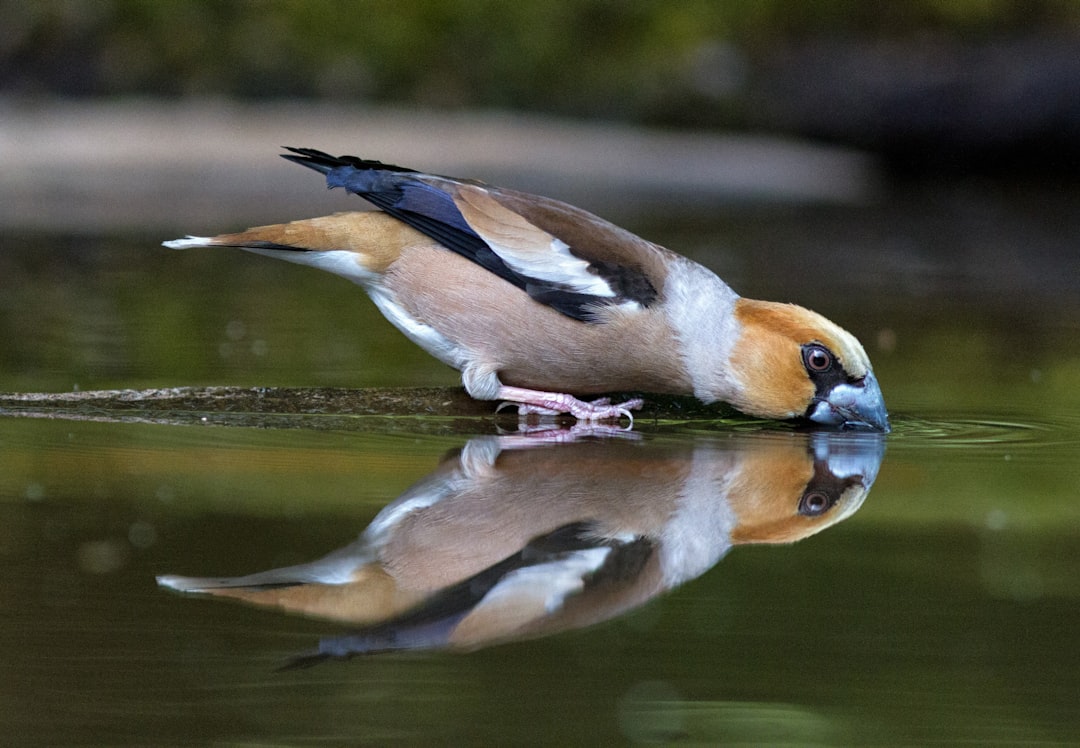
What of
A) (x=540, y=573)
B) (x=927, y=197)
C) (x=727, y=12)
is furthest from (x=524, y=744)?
(x=727, y=12)

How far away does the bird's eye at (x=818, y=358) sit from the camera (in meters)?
5.39

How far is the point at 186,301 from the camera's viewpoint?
8.85m

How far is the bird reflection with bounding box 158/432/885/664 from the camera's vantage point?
3.26 m

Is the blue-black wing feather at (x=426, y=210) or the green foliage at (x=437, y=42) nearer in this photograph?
the blue-black wing feather at (x=426, y=210)

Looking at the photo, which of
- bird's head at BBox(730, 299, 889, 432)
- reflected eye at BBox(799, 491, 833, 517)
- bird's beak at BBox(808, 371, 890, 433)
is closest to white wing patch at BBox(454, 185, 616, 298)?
bird's head at BBox(730, 299, 889, 432)

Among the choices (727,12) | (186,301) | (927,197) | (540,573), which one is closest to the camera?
(540,573)

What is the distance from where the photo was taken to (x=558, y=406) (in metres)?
5.62

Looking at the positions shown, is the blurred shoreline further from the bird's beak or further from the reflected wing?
the reflected wing

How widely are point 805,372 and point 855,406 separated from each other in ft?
0.65

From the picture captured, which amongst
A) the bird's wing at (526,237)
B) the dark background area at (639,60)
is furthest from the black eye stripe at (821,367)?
the dark background area at (639,60)

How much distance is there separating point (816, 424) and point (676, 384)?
1.66 ft

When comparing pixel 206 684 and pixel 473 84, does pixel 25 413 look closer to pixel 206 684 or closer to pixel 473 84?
pixel 206 684

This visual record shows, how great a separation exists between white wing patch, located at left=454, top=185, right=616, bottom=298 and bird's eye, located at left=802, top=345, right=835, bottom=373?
2.24 ft

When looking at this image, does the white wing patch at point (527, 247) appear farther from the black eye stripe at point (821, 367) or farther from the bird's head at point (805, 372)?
the black eye stripe at point (821, 367)
